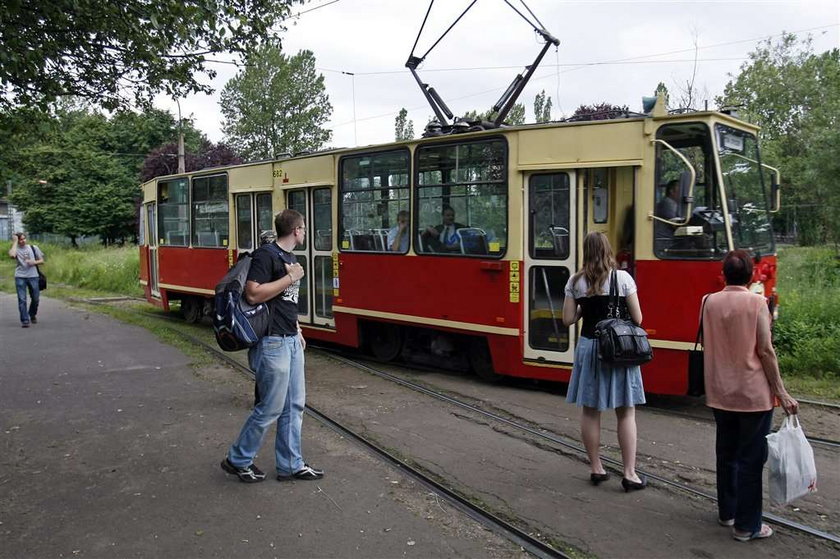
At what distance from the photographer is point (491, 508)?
4.58 metres

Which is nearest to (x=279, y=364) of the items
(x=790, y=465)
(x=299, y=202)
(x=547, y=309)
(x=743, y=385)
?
(x=743, y=385)

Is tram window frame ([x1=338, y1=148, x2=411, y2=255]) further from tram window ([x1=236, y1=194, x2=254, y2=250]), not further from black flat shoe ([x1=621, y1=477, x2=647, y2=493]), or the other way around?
black flat shoe ([x1=621, y1=477, x2=647, y2=493])

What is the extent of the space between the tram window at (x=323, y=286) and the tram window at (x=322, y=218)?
0.70 ft

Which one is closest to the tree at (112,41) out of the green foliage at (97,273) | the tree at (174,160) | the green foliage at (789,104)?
the green foliage at (97,273)

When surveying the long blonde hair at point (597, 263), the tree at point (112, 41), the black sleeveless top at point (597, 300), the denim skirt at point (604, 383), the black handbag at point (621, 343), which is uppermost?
the tree at point (112, 41)

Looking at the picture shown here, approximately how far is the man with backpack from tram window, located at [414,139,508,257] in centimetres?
334

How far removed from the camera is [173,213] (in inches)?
562

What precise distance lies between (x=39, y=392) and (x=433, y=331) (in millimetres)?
4622

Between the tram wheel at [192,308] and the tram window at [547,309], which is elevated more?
the tram window at [547,309]

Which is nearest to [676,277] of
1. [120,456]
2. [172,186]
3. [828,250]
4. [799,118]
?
[120,456]

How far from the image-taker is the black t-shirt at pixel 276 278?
4766mm

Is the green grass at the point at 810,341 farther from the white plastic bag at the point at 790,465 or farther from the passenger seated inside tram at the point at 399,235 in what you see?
the passenger seated inside tram at the point at 399,235

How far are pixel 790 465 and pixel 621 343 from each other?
45.7 inches

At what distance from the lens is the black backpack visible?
4.67 metres
